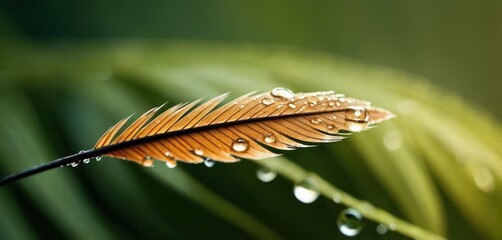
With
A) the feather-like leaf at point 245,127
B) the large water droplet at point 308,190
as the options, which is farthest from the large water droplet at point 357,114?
the large water droplet at point 308,190

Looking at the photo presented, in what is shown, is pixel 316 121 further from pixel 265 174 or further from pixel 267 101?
pixel 265 174

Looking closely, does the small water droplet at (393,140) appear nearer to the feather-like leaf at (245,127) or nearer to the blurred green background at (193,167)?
the blurred green background at (193,167)

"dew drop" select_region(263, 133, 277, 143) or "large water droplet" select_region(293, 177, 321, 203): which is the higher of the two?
"large water droplet" select_region(293, 177, 321, 203)

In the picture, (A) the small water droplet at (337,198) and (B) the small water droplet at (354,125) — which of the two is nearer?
(B) the small water droplet at (354,125)

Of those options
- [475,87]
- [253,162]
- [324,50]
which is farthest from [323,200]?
[475,87]

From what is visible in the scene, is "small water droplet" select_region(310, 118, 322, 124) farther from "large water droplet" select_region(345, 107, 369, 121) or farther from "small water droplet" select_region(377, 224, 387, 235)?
"small water droplet" select_region(377, 224, 387, 235)

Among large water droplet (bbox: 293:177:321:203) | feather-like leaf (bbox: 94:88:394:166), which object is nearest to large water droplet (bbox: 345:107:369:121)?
feather-like leaf (bbox: 94:88:394:166)

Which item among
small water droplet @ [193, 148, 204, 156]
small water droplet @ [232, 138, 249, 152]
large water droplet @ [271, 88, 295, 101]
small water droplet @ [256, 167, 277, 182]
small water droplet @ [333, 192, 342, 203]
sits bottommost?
small water droplet @ [193, 148, 204, 156]
